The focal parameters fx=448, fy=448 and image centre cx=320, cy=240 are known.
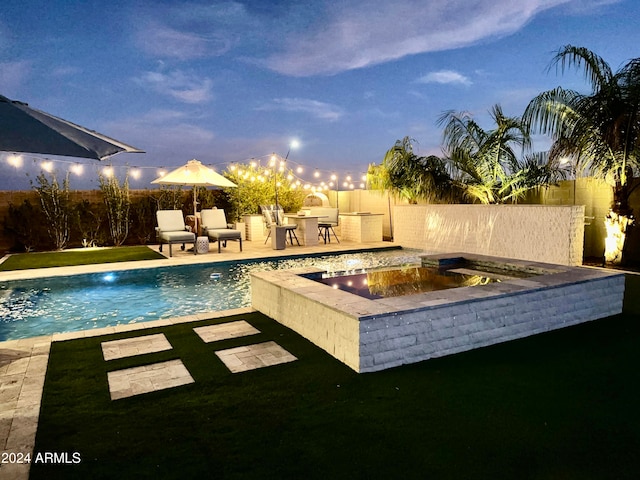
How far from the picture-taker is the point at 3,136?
311 centimetres

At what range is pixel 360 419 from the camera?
99.0 inches

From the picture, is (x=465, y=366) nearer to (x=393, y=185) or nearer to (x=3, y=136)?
(x=3, y=136)

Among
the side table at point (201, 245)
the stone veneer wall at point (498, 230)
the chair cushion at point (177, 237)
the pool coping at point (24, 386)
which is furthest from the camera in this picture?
the side table at point (201, 245)

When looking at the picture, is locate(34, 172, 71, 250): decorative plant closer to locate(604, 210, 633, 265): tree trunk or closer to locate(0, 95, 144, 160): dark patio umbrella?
locate(0, 95, 144, 160): dark patio umbrella

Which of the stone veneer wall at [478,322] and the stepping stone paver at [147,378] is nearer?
the stepping stone paver at [147,378]

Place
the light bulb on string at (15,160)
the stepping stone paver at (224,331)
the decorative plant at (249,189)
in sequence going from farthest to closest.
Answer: the decorative plant at (249,189) < the light bulb on string at (15,160) < the stepping stone paver at (224,331)

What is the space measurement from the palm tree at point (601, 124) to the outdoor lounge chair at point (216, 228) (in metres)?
6.54

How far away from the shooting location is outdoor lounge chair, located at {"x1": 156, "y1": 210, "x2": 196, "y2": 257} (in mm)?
9791

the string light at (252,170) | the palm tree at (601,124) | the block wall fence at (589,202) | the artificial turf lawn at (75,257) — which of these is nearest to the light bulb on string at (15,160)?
the string light at (252,170)

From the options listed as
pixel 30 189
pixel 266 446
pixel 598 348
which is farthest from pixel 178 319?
pixel 30 189

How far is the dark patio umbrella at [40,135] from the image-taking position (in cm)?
312

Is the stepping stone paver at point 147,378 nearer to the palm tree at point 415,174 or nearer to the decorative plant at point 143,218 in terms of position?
the palm tree at point 415,174

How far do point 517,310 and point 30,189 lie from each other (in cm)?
1226

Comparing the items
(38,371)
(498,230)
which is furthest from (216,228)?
(38,371)
